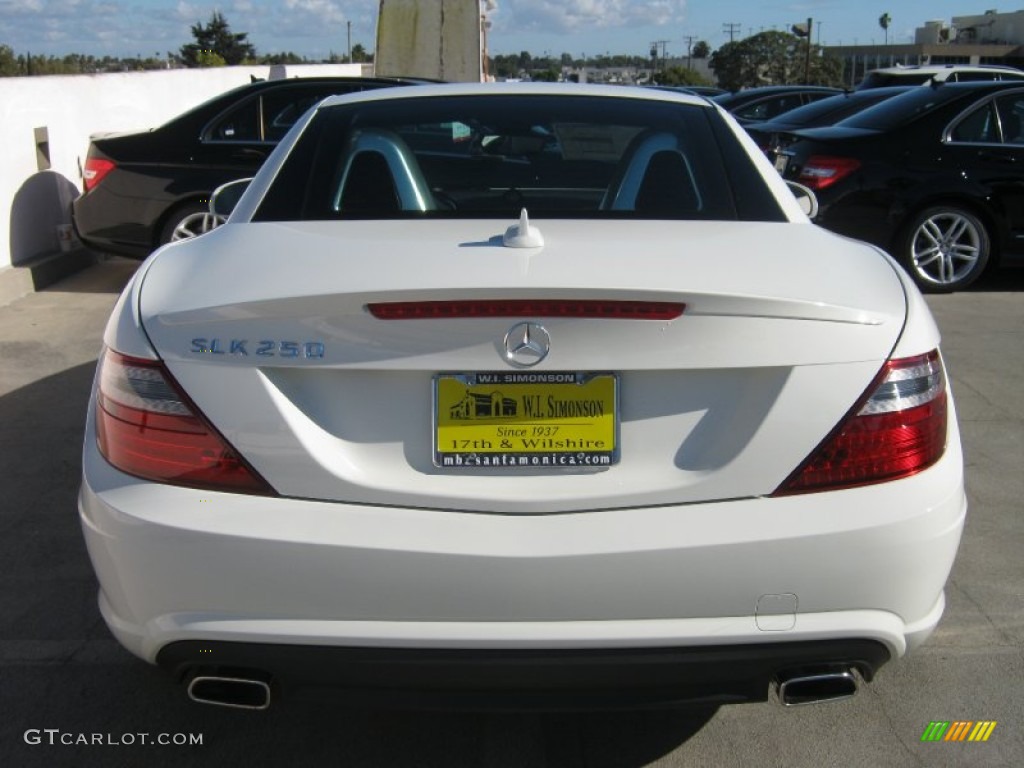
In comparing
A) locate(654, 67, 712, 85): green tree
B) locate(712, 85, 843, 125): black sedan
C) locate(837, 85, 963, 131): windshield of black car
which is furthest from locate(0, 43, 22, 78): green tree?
locate(654, 67, 712, 85): green tree

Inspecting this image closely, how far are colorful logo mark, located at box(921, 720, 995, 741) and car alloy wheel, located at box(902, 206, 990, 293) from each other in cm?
588

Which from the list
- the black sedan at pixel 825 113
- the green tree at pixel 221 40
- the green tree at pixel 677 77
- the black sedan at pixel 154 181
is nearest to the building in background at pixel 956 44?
the green tree at pixel 677 77

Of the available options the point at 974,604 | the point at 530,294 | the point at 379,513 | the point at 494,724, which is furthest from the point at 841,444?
the point at 974,604

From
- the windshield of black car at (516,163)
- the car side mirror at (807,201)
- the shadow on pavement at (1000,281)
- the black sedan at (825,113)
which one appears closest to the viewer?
the windshield of black car at (516,163)

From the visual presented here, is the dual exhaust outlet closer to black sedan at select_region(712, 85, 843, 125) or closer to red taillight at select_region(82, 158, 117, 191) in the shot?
red taillight at select_region(82, 158, 117, 191)

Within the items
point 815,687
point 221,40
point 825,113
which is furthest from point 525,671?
point 221,40

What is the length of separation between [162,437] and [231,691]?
22.5 inches

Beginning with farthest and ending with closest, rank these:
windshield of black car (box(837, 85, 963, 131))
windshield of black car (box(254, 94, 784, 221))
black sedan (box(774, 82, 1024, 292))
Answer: windshield of black car (box(837, 85, 963, 131)), black sedan (box(774, 82, 1024, 292)), windshield of black car (box(254, 94, 784, 221))

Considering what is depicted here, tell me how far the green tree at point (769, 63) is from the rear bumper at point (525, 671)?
249 feet

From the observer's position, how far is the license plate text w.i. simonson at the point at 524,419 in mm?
2236

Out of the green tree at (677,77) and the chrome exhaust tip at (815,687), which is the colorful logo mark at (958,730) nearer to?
the chrome exhaust tip at (815,687)

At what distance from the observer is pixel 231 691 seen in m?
2.41

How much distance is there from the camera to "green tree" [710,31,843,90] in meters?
76.3

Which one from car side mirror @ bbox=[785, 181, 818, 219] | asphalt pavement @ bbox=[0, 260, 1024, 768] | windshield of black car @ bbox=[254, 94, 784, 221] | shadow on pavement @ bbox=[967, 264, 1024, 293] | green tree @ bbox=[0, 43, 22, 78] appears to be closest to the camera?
asphalt pavement @ bbox=[0, 260, 1024, 768]
